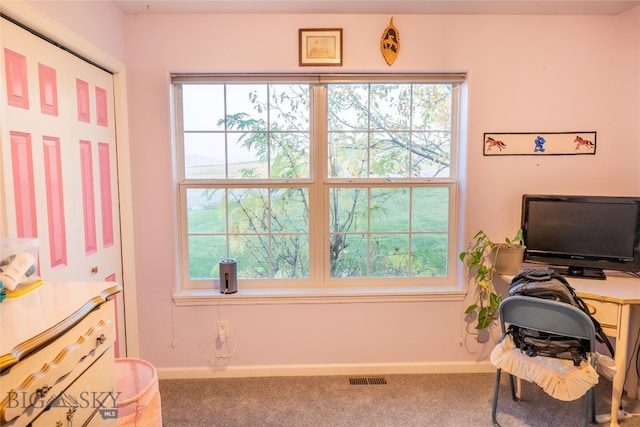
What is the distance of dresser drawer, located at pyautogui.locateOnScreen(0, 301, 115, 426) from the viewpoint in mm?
872

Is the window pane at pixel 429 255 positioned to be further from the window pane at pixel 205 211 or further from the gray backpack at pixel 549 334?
the window pane at pixel 205 211

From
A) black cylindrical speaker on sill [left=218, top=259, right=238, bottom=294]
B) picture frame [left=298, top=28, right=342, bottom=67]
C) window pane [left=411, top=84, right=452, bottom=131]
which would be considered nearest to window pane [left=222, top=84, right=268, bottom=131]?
picture frame [left=298, top=28, right=342, bottom=67]

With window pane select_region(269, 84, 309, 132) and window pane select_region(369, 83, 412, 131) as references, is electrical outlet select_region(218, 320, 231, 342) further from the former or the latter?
window pane select_region(369, 83, 412, 131)

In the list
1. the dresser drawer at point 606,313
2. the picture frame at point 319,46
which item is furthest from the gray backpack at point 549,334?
the picture frame at point 319,46

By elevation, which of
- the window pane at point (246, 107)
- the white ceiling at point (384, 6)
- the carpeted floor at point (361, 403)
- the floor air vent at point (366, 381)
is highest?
the white ceiling at point (384, 6)

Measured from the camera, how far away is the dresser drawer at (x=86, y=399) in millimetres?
1020

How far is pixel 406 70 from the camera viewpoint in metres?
2.42

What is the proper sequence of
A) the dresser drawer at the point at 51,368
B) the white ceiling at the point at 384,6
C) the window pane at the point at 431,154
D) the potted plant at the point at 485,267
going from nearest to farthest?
the dresser drawer at the point at 51,368
the white ceiling at the point at 384,6
the potted plant at the point at 485,267
the window pane at the point at 431,154

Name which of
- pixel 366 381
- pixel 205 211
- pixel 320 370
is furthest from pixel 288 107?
pixel 366 381

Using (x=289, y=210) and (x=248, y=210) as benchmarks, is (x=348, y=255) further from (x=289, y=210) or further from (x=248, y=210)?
(x=248, y=210)

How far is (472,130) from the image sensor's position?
2.48 m

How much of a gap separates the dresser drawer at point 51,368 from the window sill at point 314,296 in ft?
3.96

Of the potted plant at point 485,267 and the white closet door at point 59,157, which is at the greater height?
the white closet door at point 59,157

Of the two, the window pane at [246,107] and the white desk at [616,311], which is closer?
the white desk at [616,311]
